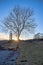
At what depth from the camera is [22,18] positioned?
36.9 meters

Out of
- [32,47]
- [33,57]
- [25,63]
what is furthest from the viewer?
[32,47]

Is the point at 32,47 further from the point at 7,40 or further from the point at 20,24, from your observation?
the point at 7,40

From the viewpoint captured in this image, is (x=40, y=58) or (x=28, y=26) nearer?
(x=40, y=58)

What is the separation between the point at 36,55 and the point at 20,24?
23400mm

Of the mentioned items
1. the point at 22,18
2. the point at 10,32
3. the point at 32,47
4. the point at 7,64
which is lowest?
the point at 7,64

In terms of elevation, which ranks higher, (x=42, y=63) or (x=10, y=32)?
(x=10, y=32)

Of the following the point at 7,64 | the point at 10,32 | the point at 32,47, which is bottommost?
the point at 7,64

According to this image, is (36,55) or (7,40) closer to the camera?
(36,55)

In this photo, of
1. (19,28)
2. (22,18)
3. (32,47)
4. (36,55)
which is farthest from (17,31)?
(36,55)

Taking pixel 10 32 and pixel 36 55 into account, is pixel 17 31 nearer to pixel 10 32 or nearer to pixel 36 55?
pixel 10 32

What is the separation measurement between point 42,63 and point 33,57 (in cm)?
167

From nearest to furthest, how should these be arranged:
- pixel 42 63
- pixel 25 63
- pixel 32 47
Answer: pixel 42 63
pixel 25 63
pixel 32 47

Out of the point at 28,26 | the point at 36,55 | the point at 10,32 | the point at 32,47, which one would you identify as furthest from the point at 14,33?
the point at 36,55

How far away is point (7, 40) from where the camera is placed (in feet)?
127
